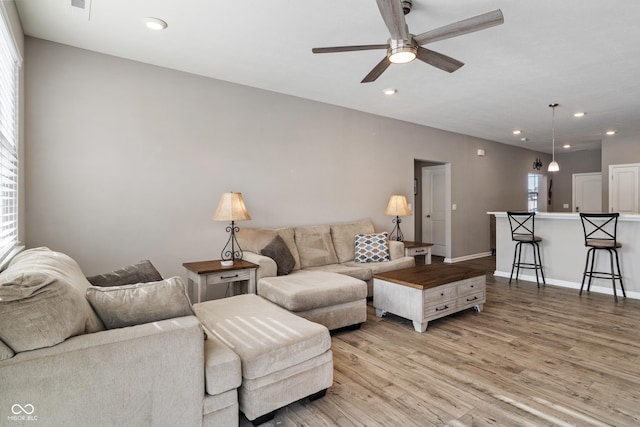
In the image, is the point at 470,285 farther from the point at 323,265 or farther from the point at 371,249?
the point at 323,265

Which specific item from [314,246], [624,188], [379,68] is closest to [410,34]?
[379,68]

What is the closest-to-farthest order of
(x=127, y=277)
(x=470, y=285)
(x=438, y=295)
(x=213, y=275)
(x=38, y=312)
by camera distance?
(x=38, y=312) → (x=127, y=277) → (x=213, y=275) → (x=438, y=295) → (x=470, y=285)

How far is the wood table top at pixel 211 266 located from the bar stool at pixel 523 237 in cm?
406

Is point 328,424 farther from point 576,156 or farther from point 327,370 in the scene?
point 576,156

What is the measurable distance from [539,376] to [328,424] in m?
1.63

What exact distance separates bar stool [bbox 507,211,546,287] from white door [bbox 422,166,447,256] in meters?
1.83

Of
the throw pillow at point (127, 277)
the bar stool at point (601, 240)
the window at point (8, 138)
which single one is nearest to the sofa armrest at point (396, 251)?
the bar stool at point (601, 240)

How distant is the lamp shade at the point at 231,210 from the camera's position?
3.53 meters

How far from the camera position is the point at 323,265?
4457 millimetres

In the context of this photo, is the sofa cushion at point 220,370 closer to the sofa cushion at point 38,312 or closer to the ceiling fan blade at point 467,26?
the sofa cushion at point 38,312

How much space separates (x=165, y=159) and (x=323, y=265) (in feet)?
7.40

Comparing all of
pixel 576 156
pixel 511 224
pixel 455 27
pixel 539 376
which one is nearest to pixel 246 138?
pixel 455 27

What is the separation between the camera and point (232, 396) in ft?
5.88

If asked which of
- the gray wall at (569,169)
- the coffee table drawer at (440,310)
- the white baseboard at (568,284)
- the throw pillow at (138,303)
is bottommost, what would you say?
the white baseboard at (568,284)
